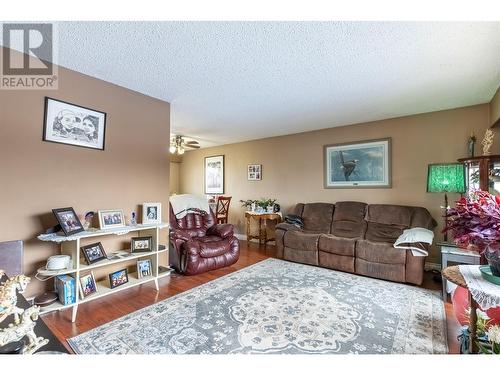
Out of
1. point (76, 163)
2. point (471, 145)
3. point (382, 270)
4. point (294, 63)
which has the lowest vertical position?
point (382, 270)

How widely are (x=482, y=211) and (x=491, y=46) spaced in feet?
5.32

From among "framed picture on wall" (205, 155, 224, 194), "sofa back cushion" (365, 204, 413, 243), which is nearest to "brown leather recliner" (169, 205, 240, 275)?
"framed picture on wall" (205, 155, 224, 194)

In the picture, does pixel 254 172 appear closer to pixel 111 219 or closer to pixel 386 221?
pixel 386 221

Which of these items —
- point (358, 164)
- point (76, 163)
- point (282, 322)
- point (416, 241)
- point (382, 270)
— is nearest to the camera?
point (282, 322)

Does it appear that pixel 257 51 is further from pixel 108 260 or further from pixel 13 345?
pixel 108 260

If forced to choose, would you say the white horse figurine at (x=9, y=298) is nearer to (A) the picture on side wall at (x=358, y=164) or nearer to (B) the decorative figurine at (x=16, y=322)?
(B) the decorative figurine at (x=16, y=322)

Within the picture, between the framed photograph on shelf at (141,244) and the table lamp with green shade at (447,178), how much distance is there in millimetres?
3563

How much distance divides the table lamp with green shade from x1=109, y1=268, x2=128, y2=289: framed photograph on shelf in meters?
3.81

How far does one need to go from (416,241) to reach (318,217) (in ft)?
5.13

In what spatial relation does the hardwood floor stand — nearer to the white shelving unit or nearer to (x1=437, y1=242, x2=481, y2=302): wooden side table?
the white shelving unit

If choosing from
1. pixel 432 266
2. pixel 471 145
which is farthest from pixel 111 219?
pixel 471 145

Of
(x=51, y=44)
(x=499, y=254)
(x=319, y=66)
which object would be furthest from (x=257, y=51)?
(x=499, y=254)

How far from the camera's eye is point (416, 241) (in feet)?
9.65

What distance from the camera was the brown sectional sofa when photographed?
302 centimetres
